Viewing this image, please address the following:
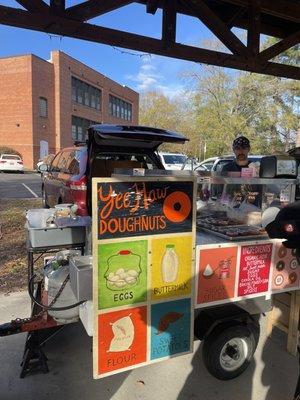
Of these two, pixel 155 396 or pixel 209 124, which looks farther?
pixel 209 124

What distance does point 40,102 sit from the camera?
1296 inches

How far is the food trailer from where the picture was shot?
2.33 m

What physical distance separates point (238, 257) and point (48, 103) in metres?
33.6

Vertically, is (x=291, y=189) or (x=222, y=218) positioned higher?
(x=291, y=189)

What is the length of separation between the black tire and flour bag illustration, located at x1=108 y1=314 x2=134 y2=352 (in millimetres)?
765

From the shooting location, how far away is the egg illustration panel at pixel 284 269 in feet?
9.91

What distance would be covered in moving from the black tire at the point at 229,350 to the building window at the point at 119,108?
43.1 m

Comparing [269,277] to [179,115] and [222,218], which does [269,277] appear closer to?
[222,218]

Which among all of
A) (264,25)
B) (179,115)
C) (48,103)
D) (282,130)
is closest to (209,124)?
(282,130)

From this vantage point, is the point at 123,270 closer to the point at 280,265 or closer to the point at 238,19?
the point at 280,265

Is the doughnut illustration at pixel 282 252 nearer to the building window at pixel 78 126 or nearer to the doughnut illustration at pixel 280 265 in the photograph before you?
the doughnut illustration at pixel 280 265

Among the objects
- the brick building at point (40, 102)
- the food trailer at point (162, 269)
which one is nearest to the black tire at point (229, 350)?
the food trailer at point (162, 269)

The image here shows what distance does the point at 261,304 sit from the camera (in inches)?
121

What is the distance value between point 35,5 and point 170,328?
3.19 metres
